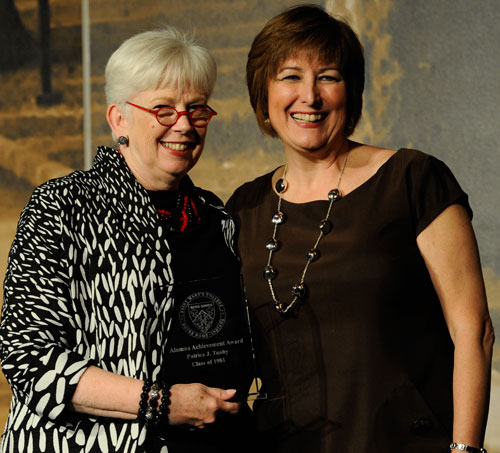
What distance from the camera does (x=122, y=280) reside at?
185 centimetres

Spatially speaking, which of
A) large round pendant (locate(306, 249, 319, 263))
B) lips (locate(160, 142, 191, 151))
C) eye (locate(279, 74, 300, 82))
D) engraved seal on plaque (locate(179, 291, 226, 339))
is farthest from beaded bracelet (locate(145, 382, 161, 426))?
eye (locate(279, 74, 300, 82))

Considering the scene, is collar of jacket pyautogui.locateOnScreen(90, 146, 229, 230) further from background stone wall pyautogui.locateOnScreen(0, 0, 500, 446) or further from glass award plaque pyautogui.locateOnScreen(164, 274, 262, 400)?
background stone wall pyautogui.locateOnScreen(0, 0, 500, 446)

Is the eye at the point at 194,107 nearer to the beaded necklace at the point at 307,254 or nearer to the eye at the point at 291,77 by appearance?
the eye at the point at 291,77

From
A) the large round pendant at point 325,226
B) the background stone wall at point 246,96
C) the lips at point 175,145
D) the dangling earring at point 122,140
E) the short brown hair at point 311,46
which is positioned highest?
the background stone wall at point 246,96

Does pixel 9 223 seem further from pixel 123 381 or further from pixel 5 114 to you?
pixel 123 381

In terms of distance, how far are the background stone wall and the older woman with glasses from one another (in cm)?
225

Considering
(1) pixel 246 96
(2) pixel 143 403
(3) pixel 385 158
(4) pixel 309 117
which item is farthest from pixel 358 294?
(1) pixel 246 96

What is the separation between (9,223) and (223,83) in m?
1.57

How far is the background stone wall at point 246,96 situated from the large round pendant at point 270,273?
217 cm

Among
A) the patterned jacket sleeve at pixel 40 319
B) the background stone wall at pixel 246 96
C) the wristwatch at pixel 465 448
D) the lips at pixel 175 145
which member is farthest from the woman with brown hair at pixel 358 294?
the background stone wall at pixel 246 96

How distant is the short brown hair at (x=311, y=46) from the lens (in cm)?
206

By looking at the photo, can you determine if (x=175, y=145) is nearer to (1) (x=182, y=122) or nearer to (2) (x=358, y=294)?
(1) (x=182, y=122)

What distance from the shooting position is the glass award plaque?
1.77 m

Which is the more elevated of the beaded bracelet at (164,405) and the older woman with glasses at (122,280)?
the older woman with glasses at (122,280)
